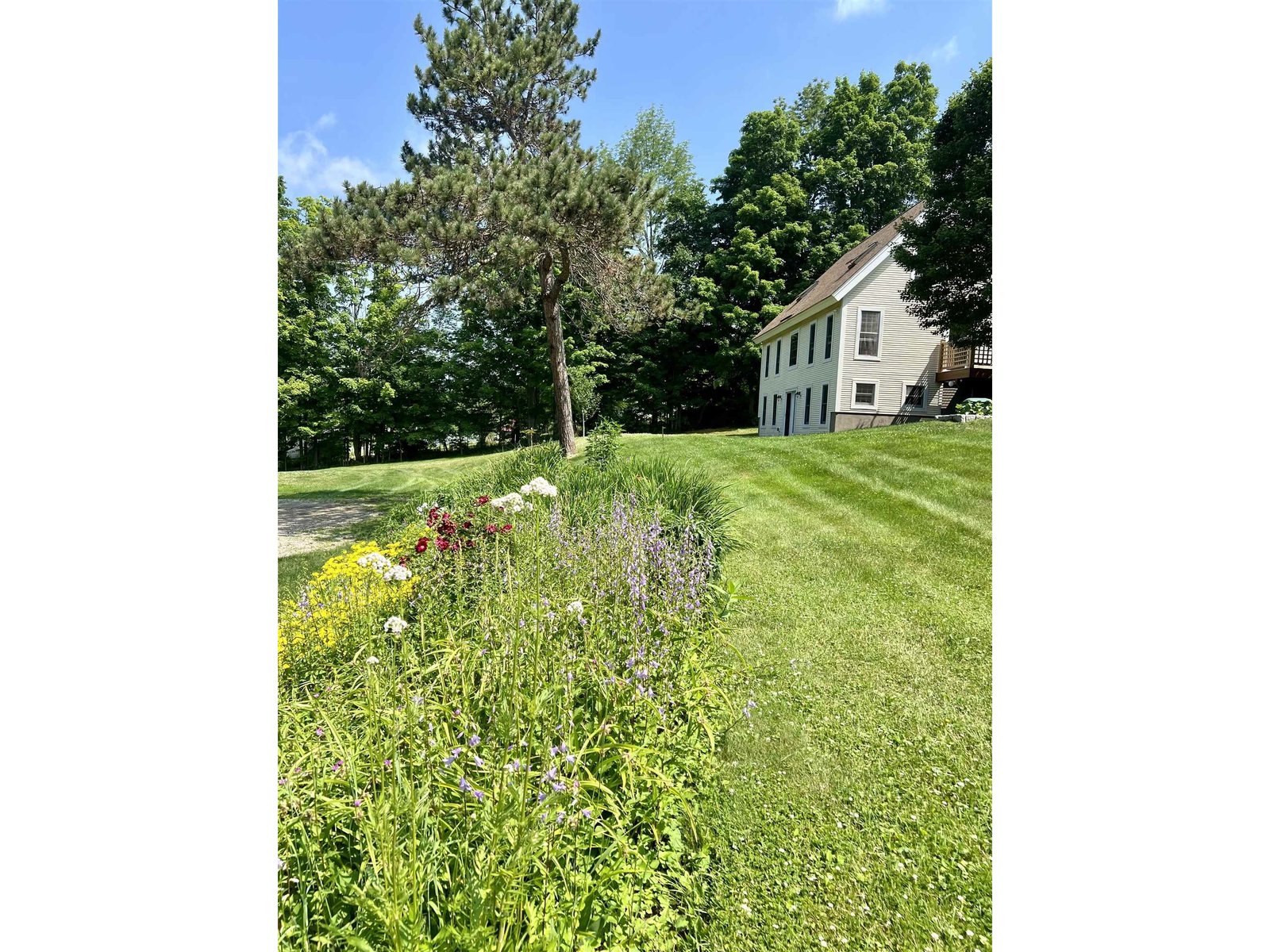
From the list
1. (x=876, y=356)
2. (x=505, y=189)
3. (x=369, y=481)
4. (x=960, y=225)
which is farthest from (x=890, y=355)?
(x=369, y=481)

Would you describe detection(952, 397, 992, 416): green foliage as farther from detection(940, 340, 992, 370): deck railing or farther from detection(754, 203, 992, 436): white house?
detection(754, 203, 992, 436): white house

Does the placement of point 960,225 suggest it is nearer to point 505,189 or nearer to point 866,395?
point 866,395

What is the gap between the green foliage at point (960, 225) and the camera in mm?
8500

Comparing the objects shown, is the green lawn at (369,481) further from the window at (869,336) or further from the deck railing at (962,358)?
the deck railing at (962,358)

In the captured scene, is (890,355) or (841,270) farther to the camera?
(841,270)

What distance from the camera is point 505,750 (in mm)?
1281

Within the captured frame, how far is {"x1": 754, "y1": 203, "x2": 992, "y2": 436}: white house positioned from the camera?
12.9 meters

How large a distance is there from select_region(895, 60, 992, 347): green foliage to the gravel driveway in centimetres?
957

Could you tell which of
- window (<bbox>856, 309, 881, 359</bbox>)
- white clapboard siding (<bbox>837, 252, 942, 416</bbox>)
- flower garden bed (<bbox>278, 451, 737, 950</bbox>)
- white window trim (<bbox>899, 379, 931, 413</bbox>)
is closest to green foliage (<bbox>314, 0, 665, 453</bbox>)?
flower garden bed (<bbox>278, 451, 737, 950</bbox>)

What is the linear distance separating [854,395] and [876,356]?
1063mm
